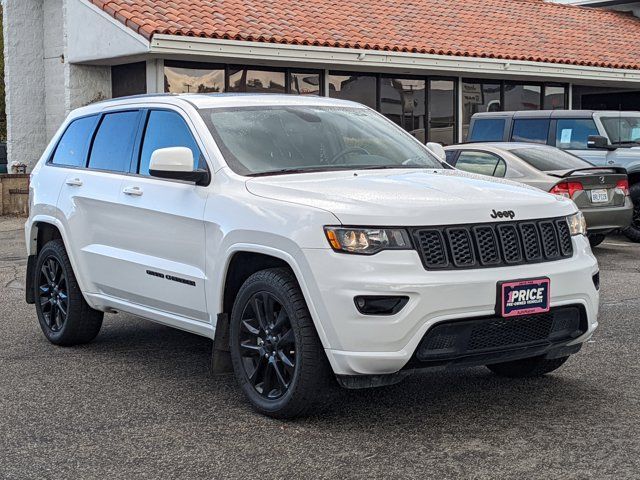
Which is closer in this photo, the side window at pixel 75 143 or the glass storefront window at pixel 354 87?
the side window at pixel 75 143

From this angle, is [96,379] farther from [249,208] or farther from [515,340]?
[515,340]

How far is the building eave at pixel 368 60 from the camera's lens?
16734 mm

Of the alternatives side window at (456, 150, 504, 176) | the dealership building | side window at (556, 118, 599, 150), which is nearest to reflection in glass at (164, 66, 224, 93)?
the dealership building

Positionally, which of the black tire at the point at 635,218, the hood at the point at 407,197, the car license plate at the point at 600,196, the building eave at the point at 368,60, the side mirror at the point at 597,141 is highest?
the building eave at the point at 368,60

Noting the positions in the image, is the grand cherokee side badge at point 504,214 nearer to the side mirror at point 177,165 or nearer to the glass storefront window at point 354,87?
the side mirror at point 177,165

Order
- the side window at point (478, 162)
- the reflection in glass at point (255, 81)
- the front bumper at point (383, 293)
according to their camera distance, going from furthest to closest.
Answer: the reflection in glass at point (255, 81) → the side window at point (478, 162) → the front bumper at point (383, 293)

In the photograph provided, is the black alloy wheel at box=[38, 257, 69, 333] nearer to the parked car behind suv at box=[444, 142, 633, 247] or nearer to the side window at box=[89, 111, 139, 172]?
the side window at box=[89, 111, 139, 172]

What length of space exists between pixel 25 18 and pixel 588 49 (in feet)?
40.9

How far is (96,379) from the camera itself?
6.61m

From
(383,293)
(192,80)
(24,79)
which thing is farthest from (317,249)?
(24,79)

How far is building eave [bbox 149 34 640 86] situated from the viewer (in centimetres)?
1673

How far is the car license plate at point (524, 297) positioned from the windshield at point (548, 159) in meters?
7.60

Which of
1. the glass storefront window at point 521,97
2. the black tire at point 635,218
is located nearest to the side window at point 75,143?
the black tire at point 635,218

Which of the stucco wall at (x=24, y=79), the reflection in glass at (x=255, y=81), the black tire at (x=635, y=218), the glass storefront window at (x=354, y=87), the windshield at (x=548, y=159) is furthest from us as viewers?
the stucco wall at (x=24, y=79)
